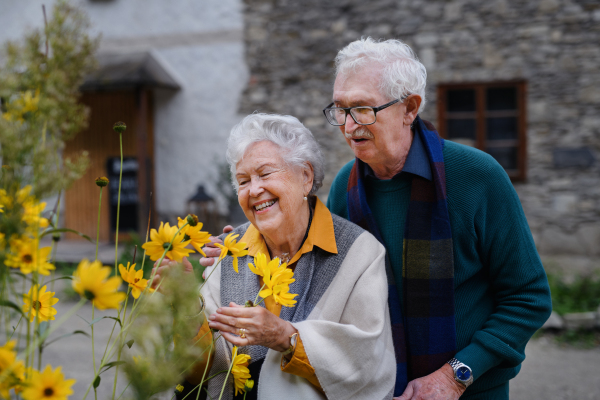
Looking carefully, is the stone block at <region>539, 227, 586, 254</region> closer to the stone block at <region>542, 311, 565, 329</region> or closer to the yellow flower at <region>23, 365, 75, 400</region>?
the stone block at <region>542, 311, 565, 329</region>

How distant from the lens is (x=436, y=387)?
5.10ft

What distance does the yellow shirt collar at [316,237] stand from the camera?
165cm

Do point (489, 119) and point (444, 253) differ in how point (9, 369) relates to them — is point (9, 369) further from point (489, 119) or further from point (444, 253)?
point (489, 119)

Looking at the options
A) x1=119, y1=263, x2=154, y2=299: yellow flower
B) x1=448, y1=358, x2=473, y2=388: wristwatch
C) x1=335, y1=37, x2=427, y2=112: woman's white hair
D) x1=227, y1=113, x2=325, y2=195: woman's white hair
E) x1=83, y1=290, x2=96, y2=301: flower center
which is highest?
x1=335, y1=37, x2=427, y2=112: woman's white hair

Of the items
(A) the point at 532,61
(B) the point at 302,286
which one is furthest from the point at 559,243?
(B) the point at 302,286

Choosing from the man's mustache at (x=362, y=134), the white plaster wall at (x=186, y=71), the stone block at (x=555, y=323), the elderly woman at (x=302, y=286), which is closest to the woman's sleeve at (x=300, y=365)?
the elderly woman at (x=302, y=286)

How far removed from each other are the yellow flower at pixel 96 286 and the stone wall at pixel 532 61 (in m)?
6.78

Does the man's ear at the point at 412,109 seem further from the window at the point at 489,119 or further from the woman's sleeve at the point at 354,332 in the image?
the window at the point at 489,119

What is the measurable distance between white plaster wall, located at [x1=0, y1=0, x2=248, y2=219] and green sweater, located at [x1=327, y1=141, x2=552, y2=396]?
654 cm

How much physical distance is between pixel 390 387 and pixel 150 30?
8.11 meters

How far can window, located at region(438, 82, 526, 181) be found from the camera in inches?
Result: 271

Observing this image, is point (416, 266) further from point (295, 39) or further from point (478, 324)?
point (295, 39)

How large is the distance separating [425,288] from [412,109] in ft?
2.07

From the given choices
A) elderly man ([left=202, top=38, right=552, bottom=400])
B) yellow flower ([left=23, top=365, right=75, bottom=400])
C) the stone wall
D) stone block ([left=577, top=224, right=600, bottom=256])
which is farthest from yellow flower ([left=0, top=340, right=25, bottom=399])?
stone block ([left=577, top=224, right=600, bottom=256])
